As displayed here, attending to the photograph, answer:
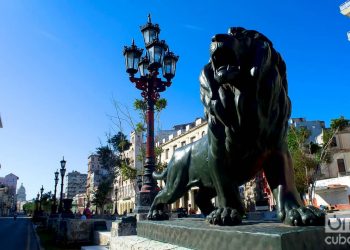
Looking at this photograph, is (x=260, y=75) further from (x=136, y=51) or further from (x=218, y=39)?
(x=136, y=51)

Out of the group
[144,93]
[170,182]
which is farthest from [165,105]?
[170,182]

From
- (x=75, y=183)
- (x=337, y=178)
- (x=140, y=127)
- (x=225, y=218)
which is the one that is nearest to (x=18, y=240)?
(x=140, y=127)

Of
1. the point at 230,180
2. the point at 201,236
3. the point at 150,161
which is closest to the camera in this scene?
the point at 201,236

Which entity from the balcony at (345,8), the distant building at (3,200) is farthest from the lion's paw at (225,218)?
the distant building at (3,200)

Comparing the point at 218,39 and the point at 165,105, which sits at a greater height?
the point at 165,105

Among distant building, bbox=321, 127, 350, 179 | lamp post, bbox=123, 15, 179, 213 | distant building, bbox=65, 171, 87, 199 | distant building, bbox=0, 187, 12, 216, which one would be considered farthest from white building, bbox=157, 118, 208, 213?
distant building, bbox=65, 171, 87, 199

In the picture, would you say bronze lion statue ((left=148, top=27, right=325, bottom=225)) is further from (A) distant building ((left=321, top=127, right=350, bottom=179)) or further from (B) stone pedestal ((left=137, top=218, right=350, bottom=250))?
(A) distant building ((left=321, top=127, right=350, bottom=179))

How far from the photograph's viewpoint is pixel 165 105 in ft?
80.2

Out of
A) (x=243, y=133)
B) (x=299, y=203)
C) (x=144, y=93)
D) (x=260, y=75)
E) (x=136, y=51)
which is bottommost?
(x=299, y=203)

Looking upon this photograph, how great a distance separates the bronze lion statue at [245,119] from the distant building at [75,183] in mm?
141854

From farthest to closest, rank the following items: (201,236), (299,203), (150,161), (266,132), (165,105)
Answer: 1. (165,105)
2. (150,161)
3. (266,132)
4. (299,203)
5. (201,236)

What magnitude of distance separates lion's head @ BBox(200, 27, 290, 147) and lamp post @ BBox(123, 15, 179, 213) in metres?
7.65

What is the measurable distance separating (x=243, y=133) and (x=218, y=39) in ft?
1.98

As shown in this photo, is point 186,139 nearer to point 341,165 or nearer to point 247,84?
point 341,165
